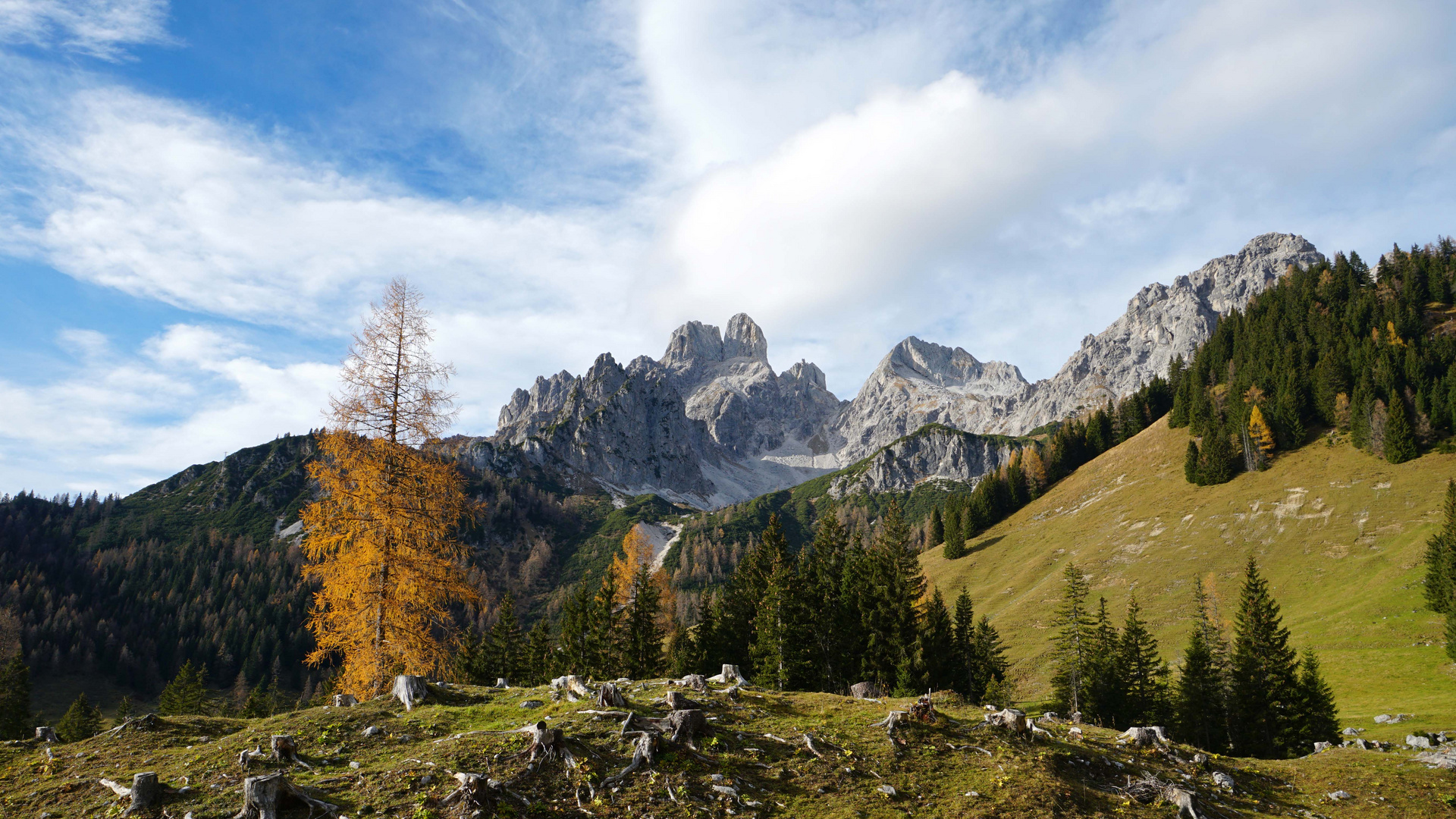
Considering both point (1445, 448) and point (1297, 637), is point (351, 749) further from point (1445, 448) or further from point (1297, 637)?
point (1445, 448)

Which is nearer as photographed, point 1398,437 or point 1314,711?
Answer: point 1314,711

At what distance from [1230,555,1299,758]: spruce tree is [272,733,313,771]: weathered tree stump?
200 feet

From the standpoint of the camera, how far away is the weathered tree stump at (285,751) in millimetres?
15271

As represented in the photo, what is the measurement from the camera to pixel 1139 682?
55844mm

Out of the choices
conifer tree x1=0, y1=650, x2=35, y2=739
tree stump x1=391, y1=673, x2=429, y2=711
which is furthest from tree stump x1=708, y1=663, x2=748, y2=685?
conifer tree x1=0, y1=650, x2=35, y2=739

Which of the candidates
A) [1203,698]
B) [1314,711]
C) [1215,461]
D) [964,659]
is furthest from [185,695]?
[1215,461]

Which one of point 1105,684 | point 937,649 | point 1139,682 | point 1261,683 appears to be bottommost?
point 1105,684

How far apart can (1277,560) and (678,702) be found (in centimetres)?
10083

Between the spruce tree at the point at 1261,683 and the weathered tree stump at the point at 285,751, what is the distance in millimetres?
60916

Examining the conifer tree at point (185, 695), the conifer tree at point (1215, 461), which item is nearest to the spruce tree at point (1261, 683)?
the conifer tree at point (1215, 461)

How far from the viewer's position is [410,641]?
2594 cm

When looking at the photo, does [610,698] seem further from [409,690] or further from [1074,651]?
[1074,651]

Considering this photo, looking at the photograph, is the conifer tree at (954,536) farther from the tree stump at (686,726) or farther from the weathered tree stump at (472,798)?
the weathered tree stump at (472,798)

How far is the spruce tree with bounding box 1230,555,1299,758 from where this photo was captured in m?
47.7
